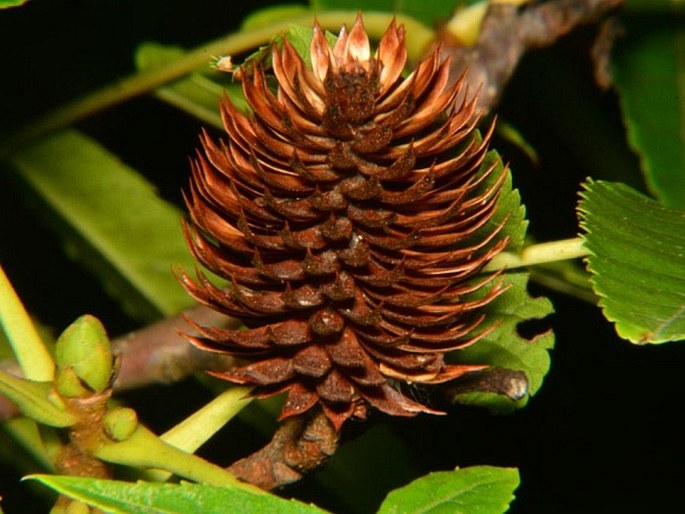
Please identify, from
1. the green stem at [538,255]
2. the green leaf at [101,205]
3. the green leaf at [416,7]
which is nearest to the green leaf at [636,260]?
the green stem at [538,255]

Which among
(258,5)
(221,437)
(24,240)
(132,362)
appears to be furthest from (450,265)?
(24,240)

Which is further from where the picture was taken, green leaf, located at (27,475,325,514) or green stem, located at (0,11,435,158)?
green stem, located at (0,11,435,158)

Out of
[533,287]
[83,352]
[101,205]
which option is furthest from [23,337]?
[533,287]

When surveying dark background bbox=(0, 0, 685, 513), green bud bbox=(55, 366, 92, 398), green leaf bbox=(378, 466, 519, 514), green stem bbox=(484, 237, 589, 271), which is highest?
green stem bbox=(484, 237, 589, 271)

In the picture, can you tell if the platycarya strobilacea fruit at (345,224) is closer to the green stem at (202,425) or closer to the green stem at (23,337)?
the green stem at (202,425)

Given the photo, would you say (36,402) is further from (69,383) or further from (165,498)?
(165,498)

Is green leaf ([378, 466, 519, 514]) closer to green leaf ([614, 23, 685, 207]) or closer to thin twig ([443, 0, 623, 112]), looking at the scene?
thin twig ([443, 0, 623, 112])

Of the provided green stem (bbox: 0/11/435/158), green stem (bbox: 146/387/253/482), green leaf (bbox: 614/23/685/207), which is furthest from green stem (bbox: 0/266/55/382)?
green leaf (bbox: 614/23/685/207)
